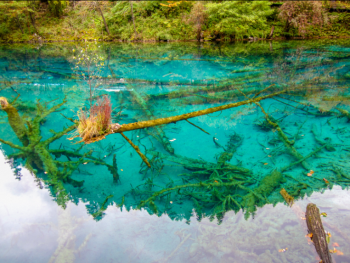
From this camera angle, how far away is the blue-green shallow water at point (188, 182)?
266 cm

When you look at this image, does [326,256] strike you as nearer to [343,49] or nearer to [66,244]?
[66,244]

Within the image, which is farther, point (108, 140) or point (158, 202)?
point (108, 140)

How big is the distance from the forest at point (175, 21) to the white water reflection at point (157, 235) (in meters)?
16.2

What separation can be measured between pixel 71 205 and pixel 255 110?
522 centimetres

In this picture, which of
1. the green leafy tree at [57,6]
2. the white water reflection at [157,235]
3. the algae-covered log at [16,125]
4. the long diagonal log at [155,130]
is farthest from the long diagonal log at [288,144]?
the green leafy tree at [57,6]

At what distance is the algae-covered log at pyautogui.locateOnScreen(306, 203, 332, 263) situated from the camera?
2.33 metres

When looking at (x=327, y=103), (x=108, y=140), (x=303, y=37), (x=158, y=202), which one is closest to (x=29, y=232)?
(x=158, y=202)

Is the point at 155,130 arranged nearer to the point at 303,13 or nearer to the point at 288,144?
the point at 288,144

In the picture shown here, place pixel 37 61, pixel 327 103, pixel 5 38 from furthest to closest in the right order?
pixel 5 38 → pixel 37 61 → pixel 327 103

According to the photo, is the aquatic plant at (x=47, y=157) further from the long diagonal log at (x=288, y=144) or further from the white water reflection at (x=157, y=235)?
the long diagonal log at (x=288, y=144)

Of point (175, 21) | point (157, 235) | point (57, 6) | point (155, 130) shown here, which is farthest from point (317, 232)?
point (57, 6)

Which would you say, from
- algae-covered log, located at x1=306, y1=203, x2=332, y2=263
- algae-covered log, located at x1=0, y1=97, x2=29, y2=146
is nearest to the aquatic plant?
algae-covered log, located at x1=0, y1=97, x2=29, y2=146

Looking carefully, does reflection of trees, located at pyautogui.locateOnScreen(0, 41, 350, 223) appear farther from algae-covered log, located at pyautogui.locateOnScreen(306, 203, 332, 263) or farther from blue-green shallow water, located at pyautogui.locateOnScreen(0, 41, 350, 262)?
algae-covered log, located at pyautogui.locateOnScreen(306, 203, 332, 263)

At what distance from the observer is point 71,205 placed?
3354 millimetres
